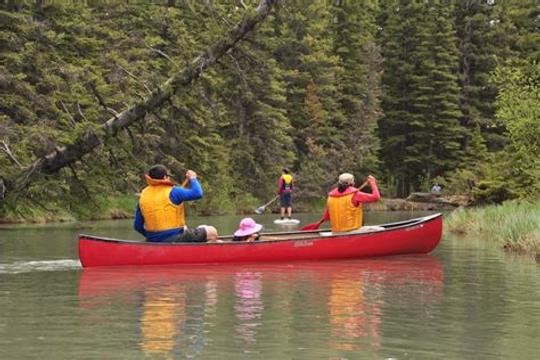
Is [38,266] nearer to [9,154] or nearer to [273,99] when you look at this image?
[9,154]

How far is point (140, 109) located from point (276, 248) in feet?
26.2

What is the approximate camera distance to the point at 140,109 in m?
22.1

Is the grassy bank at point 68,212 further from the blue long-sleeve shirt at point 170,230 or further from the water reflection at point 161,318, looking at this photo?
the water reflection at point 161,318

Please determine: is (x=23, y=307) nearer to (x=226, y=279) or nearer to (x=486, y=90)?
(x=226, y=279)

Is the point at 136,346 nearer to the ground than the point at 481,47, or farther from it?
nearer to the ground

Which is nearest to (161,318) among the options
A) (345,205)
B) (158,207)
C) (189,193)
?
(189,193)

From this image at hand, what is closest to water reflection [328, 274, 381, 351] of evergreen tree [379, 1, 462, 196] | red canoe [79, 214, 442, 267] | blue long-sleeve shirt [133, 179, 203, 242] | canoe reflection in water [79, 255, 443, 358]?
canoe reflection in water [79, 255, 443, 358]

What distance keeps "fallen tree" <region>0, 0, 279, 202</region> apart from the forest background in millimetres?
218

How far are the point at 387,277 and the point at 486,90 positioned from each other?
47027mm

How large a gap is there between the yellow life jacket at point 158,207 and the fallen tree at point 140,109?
7.64 meters

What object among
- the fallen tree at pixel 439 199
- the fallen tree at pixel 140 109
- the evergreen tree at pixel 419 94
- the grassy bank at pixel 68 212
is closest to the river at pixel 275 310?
the fallen tree at pixel 140 109

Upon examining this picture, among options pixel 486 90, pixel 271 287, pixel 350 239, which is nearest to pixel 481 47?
pixel 486 90

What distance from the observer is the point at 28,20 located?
27125 millimetres

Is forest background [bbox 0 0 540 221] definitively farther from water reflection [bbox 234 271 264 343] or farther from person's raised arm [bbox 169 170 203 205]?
water reflection [bbox 234 271 264 343]
